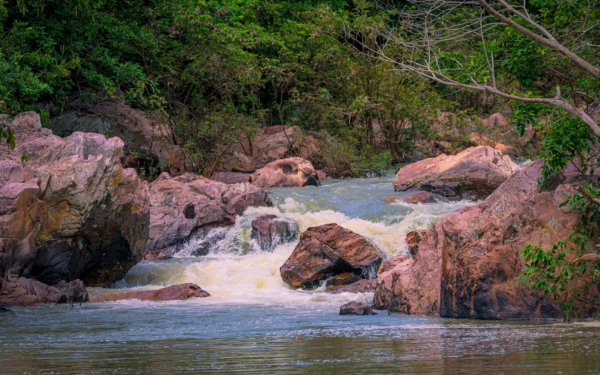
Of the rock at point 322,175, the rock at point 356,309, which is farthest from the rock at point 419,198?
the rock at point 356,309

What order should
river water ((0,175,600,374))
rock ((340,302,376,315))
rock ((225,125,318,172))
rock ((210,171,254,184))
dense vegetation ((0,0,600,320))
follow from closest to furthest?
1. river water ((0,175,600,374))
2. rock ((340,302,376,315))
3. dense vegetation ((0,0,600,320))
4. rock ((210,171,254,184))
5. rock ((225,125,318,172))

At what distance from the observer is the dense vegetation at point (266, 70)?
10312mm

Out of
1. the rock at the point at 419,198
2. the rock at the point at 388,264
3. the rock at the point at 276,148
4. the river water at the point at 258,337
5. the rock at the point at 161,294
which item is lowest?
the river water at the point at 258,337

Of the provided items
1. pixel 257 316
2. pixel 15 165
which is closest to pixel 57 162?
pixel 15 165

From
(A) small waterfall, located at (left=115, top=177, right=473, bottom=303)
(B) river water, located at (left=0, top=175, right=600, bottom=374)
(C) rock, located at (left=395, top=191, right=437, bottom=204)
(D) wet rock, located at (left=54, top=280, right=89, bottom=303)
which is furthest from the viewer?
(C) rock, located at (left=395, top=191, right=437, bottom=204)

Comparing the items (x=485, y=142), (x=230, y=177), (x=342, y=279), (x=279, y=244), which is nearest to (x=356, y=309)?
(x=342, y=279)

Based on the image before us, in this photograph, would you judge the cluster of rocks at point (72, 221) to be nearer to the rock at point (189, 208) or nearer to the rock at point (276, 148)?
the rock at point (189, 208)

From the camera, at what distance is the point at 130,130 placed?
2297 cm

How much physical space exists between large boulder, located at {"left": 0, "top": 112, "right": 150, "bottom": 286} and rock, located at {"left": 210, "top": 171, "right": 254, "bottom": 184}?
910 centimetres

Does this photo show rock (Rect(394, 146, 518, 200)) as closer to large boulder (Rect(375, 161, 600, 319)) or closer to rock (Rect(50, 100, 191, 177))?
rock (Rect(50, 100, 191, 177))

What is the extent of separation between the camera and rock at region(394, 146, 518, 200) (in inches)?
746

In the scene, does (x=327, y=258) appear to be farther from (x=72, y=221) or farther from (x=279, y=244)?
(x=72, y=221)

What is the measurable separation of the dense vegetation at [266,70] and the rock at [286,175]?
2.09m

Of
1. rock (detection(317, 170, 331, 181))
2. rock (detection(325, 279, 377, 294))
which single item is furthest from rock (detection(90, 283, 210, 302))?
rock (detection(317, 170, 331, 181))
